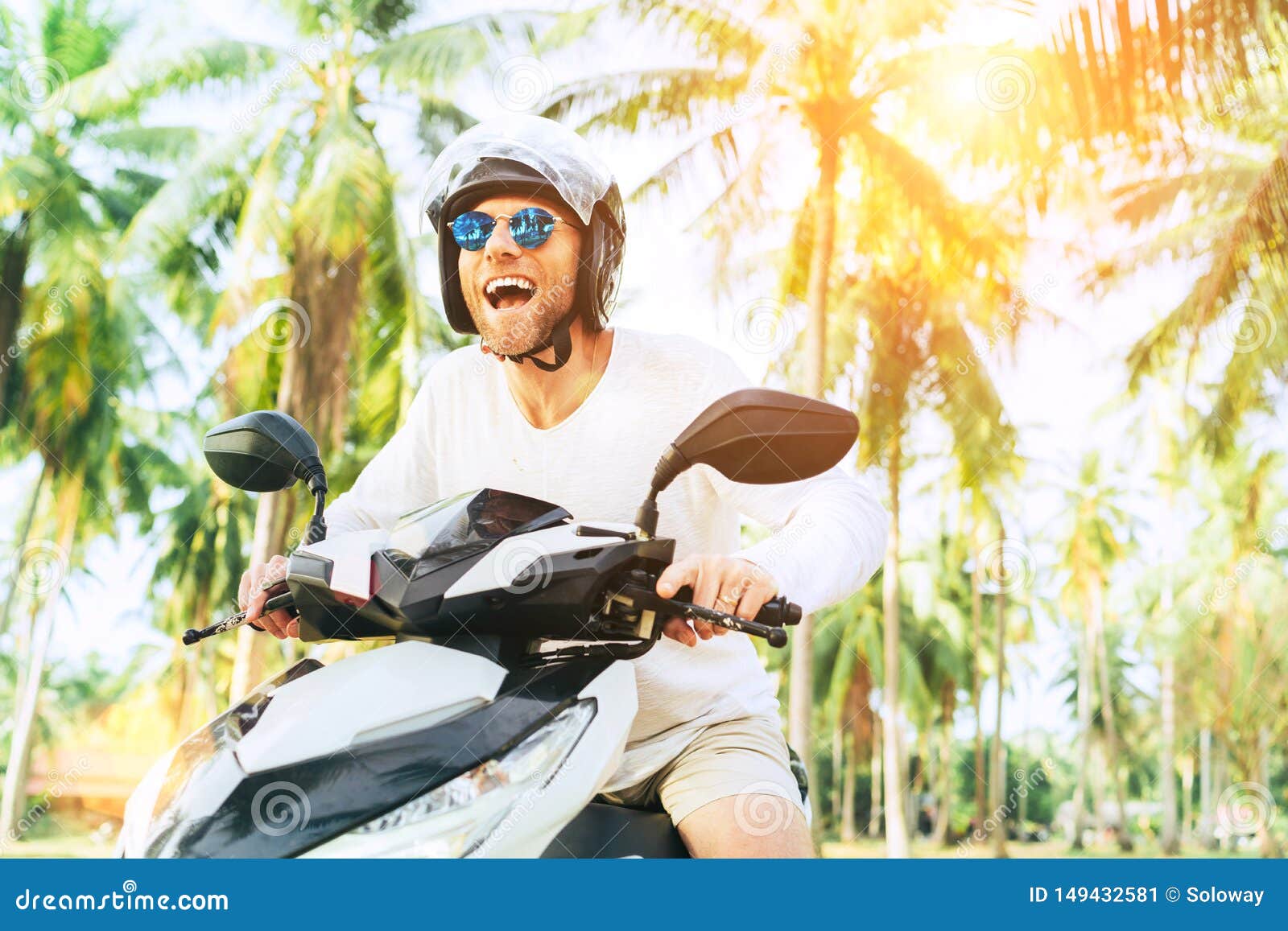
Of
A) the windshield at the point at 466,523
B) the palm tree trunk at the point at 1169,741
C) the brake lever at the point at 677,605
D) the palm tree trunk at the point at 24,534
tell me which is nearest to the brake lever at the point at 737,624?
the brake lever at the point at 677,605

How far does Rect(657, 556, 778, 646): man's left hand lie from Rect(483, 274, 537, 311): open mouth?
2.16 ft

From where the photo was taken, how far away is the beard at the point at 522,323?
2080mm

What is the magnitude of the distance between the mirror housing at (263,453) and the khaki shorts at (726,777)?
76cm

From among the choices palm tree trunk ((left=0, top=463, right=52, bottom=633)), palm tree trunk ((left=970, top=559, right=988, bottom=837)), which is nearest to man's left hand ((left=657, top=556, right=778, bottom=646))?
palm tree trunk ((left=0, top=463, right=52, bottom=633))

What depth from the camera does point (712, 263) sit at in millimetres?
15055

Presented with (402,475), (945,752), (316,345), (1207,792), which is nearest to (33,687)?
(316,345)

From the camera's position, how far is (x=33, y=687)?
19.5 m

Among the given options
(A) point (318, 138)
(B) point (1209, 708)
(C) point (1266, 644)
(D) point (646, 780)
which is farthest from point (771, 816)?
(B) point (1209, 708)

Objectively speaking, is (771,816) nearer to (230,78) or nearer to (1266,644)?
(230,78)

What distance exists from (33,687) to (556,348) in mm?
20408

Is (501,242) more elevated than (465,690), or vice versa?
(501,242)

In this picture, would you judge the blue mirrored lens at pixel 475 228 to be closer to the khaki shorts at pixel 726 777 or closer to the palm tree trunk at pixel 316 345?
the khaki shorts at pixel 726 777

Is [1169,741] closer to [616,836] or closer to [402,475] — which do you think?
[402,475]

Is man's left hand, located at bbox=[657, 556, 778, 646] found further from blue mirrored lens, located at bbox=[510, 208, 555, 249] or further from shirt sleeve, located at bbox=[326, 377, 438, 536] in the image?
shirt sleeve, located at bbox=[326, 377, 438, 536]
